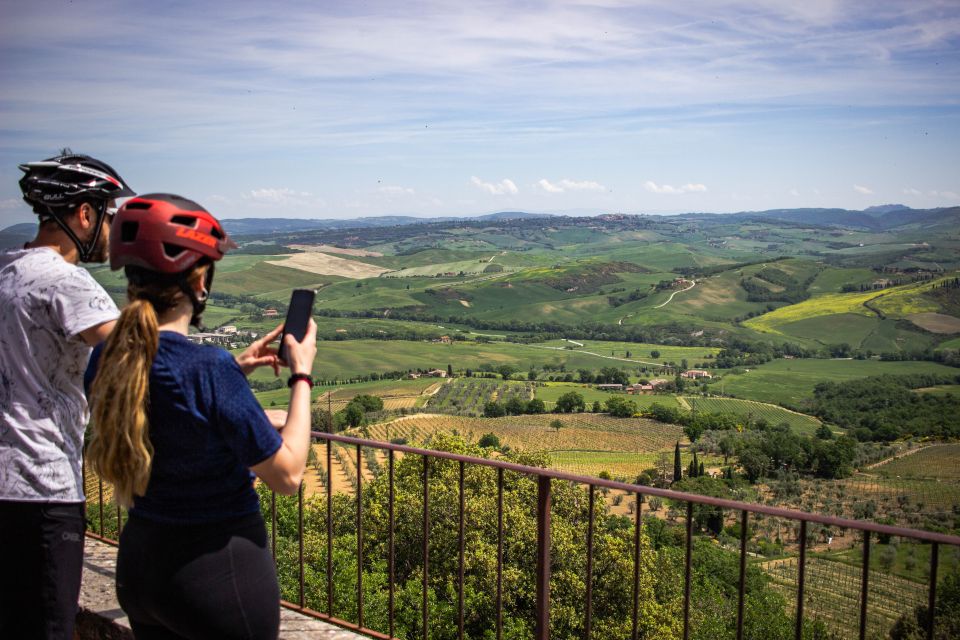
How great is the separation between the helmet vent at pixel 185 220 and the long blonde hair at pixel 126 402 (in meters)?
0.22

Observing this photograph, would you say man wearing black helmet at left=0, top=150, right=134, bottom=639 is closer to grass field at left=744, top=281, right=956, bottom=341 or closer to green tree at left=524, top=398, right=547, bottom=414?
green tree at left=524, top=398, right=547, bottom=414

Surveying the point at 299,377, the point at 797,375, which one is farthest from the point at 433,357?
the point at 299,377

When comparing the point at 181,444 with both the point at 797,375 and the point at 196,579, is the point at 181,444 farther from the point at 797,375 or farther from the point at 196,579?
the point at 797,375

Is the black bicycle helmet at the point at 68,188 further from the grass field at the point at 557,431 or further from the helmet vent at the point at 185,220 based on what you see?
the grass field at the point at 557,431

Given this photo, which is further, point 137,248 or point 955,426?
point 955,426

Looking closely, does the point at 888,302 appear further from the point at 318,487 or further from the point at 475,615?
the point at 475,615

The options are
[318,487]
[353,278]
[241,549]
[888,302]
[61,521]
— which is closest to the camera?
[241,549]

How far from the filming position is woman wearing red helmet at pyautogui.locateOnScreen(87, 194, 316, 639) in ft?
5.94

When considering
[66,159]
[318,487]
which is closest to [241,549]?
[66,159]

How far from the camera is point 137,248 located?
6.22ft

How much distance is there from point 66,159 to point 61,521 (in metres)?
1.17

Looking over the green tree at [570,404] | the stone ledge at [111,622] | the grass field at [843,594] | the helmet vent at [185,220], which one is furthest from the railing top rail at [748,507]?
the green tree at [570,404]

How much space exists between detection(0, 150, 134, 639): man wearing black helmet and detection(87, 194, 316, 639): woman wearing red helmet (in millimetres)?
405

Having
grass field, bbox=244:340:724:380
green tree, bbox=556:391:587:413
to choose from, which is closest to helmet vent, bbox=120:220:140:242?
green tree, bbox=556:391:587:413
